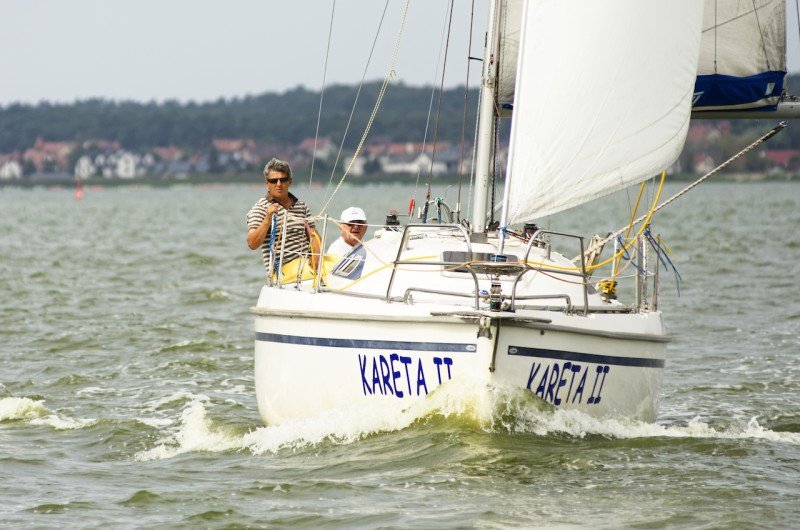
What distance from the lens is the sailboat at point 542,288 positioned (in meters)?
9.26

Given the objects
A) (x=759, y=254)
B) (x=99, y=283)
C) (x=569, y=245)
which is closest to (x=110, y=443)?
(x=99, y=283)

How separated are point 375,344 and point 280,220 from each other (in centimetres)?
Answer: 199

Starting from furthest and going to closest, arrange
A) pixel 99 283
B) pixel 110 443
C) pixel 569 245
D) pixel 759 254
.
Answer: pixel 569 245 < pixel 759 254 < pixel 99 283 < pixel 110 443

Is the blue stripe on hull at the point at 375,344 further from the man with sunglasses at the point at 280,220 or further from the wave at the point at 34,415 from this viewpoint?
the wave at the point at 34,415

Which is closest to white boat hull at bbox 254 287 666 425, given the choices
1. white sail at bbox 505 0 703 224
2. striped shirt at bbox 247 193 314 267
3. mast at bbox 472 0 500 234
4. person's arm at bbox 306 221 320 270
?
person's arm at bbox 306 221 320 270

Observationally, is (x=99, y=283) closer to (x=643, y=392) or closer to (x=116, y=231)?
(x=643, y=392)

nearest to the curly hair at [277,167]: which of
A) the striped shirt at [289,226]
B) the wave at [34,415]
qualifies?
the striped shirt at [289,226]

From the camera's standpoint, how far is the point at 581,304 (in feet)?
32.9

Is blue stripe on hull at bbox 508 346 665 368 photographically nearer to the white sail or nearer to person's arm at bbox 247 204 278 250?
the white sail

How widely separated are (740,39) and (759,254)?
20.5m

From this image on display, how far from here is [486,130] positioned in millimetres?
10500

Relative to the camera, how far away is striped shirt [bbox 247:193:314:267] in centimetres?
1107

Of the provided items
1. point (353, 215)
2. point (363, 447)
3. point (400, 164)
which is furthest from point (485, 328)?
point (400, 164)

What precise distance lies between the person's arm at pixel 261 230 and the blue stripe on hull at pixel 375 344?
1.05 metres
